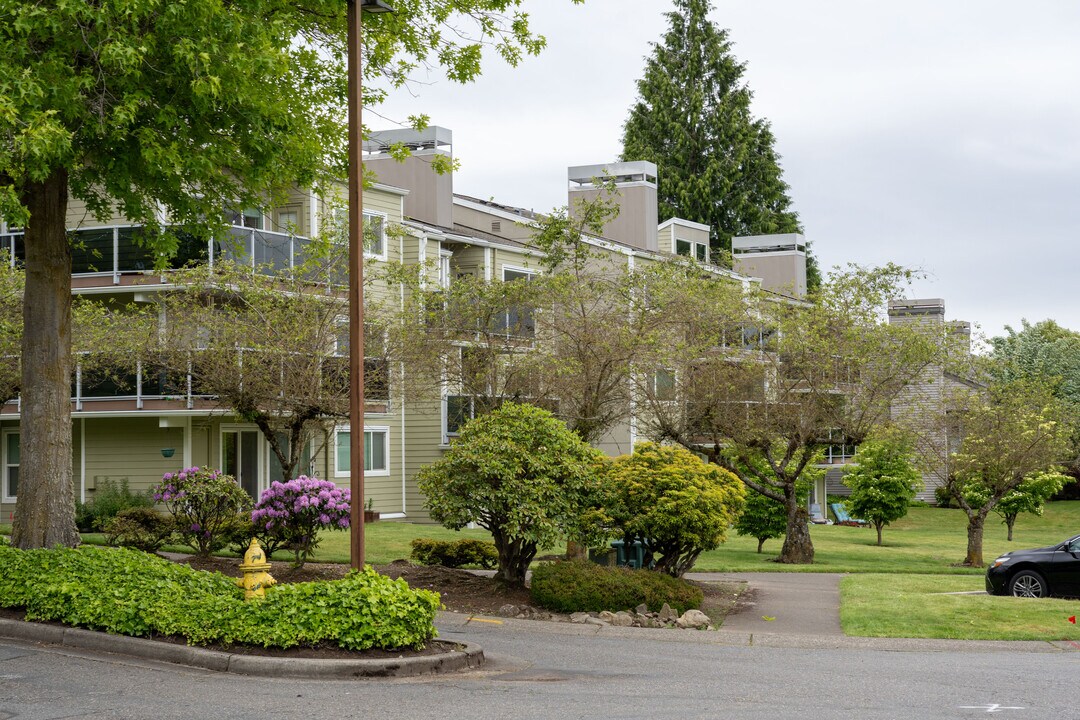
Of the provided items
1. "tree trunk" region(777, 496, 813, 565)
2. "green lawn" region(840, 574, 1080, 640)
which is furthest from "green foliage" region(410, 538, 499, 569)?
"tree trunk" region(777, 496, 813, 565)

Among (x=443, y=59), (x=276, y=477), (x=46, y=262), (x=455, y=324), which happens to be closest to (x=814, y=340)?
(x=455, y=324)

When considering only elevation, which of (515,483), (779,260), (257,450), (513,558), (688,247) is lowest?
(513,558)

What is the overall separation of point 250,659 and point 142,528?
9599mm

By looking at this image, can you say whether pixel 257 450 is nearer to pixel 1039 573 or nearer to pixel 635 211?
pixel 635 211

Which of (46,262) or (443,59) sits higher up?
(443,59)

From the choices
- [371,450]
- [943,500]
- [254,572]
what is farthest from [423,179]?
[943,500]

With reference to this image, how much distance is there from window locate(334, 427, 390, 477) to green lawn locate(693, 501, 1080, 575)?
10277 mm

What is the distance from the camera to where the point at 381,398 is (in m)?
27.9

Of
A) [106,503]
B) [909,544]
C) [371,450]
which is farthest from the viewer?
[909,544]

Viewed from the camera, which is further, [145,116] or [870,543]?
[870,543]

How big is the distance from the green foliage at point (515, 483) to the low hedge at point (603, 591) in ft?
1.89

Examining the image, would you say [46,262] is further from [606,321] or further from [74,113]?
[606,321]

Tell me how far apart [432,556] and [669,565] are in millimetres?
Answer: 4260

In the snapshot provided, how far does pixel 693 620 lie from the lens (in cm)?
1589
